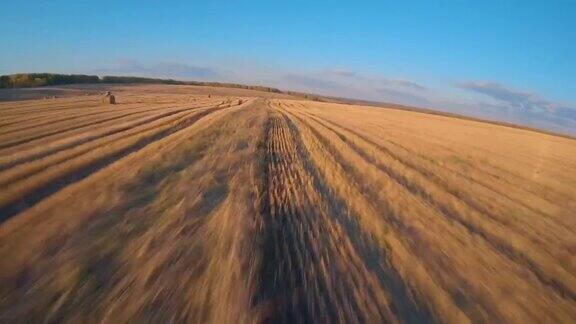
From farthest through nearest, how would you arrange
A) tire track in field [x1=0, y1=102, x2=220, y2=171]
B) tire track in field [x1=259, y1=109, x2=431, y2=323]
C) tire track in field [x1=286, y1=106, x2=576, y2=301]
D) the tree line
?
the tree line < tire track in field [x1=0, y1=102, x2=220, y2=171] < tire track in field [x1=286, y1=106, x2=576, y2=301] < tire track in field [x1=259, y1=109, x2=431, y2=323]

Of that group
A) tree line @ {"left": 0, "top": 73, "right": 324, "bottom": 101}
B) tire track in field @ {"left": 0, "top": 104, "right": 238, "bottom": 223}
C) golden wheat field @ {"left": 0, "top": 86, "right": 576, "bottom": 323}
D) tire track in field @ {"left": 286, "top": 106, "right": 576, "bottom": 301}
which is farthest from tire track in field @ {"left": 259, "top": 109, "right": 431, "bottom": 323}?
tree line @ {"left": 0, "top": 73, "right": 324, "bottom": 101}

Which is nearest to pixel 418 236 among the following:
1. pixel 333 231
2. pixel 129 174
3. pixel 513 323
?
pixel 333 231

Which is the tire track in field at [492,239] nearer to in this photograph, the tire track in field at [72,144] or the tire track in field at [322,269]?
the tire track in field at [322,269]

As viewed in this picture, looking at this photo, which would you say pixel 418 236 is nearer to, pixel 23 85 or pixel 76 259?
pixel 76 259

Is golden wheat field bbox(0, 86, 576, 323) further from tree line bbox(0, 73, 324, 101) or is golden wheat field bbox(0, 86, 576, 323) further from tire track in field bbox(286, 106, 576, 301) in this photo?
tree line bbox(0, 73, 324, 101)

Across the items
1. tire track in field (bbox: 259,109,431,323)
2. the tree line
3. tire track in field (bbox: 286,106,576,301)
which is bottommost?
the tree line
